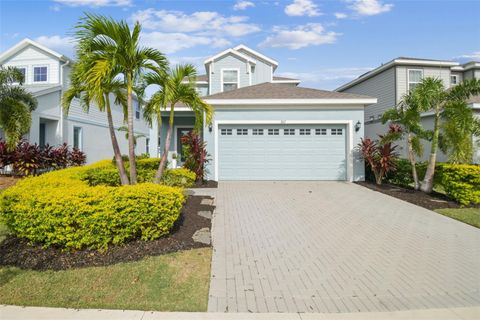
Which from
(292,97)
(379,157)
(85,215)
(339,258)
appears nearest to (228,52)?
(292,97)

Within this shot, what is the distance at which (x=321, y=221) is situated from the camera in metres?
7.60

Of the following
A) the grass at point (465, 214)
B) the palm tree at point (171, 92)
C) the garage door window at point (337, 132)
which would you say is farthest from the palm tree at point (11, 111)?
the grass at point (465, 214)

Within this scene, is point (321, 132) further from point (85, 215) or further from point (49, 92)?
point (49, 92)

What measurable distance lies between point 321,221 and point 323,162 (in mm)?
6628

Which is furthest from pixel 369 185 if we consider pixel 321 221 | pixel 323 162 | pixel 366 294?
pixel 366 294

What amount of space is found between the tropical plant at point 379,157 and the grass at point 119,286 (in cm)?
980

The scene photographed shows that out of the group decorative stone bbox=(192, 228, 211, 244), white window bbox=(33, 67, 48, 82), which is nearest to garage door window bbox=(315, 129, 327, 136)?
decorative stone bbox=(192, 228, 211, 244)

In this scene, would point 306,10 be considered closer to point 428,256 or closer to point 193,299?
point 428,256

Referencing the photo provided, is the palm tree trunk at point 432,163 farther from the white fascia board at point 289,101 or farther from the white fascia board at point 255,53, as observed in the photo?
the white fascia board at point 255,53

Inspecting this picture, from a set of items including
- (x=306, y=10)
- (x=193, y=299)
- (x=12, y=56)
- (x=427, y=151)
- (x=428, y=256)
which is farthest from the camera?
(x=12, y=56)

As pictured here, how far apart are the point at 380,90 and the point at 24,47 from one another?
22594 millimetres

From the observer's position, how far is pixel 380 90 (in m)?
21.5

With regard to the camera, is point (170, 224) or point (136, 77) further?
point (136, 77)

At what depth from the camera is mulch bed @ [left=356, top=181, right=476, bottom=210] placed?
936 centimetres
